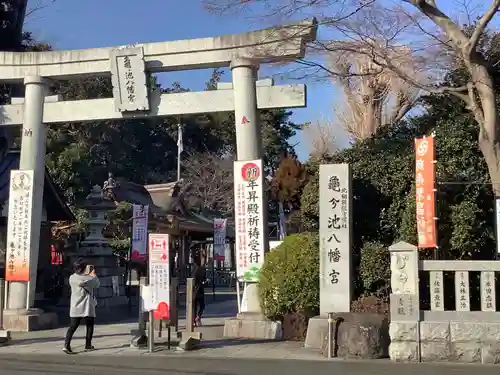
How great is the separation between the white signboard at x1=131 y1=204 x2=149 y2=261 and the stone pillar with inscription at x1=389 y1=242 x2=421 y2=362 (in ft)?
40.9

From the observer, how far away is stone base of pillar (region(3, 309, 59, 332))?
45.5 ft

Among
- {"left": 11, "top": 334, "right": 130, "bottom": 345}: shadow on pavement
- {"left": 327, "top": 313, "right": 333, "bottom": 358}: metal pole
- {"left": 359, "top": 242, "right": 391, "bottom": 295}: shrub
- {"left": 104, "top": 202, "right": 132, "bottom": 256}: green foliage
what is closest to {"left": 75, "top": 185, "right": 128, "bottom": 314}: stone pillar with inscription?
{"left": 104, "top": 202, "right": 132, "bottom": 256}: green foliage

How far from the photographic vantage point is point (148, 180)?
149 ft

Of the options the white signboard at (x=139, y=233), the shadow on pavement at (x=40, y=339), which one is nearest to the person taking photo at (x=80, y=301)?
the shadow on pavement at (x=40, y=339)

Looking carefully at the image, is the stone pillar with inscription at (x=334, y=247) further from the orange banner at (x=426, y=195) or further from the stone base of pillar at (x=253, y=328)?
the orange banner at (x=426, y=195)

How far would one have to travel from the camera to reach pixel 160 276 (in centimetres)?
1116

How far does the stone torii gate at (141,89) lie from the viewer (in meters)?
13.1

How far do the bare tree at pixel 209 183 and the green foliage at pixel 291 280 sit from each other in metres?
26.6

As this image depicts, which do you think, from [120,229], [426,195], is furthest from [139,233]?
[426,195]

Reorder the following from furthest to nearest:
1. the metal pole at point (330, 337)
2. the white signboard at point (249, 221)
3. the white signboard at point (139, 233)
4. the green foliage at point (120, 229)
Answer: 1. the green foliage at point (120, 229)
2. the white signboard at point (139, 233)
3. the white signboard at point (249, 221)
4. the metal pole at point (330, 337)

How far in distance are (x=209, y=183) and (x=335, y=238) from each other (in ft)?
95.2

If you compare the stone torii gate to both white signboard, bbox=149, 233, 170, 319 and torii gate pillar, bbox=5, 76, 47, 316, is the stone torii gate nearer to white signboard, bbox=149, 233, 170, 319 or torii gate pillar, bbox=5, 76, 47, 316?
torii gate pillar, bbox=5, 76, 47, 316

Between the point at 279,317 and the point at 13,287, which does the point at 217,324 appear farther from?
the point at 13,287

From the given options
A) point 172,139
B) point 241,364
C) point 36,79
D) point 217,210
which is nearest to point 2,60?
point 36,79
